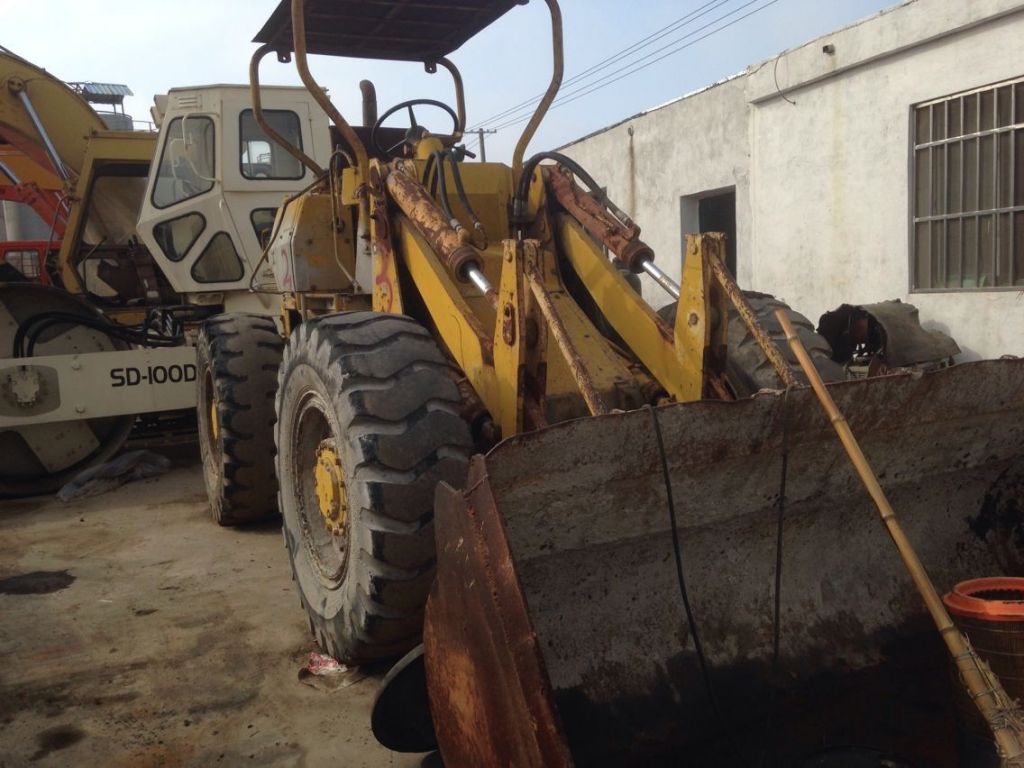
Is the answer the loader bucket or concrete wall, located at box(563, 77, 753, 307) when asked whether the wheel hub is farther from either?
concrete wall, located at box(563, 77, 753, 307)

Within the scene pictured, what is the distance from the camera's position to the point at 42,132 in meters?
9.04

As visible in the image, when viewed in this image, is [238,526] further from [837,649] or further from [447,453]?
[837,649]

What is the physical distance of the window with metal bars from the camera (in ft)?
25.4

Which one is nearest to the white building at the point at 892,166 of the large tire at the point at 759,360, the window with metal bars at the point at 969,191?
the window with metal bars at the point at 969,191

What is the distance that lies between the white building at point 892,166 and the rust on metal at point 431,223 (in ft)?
18.4

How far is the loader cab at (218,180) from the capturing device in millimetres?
8102

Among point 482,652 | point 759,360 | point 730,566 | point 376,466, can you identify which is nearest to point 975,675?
point 730,566

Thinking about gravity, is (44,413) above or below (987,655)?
above

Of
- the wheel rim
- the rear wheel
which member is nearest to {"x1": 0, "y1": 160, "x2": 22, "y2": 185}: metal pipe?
the rear wheel

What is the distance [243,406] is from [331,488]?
7.21 ft

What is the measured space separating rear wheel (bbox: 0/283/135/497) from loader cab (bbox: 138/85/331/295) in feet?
3.00

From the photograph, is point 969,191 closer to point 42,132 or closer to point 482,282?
point 482,282

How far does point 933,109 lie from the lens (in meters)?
8.39

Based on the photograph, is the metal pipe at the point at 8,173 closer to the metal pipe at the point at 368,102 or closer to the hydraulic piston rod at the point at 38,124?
the hydraulic piston rod at the point at 38,124
